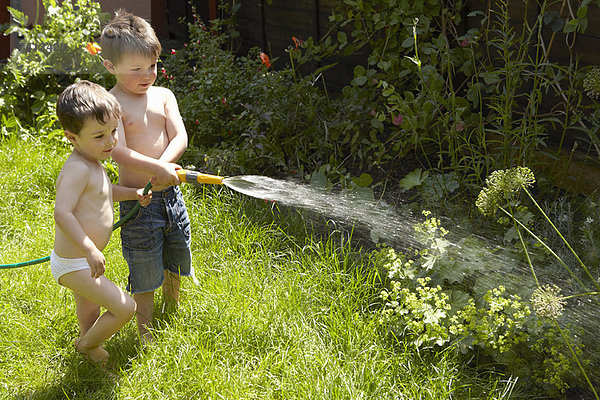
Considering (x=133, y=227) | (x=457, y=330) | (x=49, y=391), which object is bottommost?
(x=49, y=391)

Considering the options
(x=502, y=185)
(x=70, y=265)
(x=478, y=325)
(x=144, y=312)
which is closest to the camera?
Answer: (x=502, y=185)

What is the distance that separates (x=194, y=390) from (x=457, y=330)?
1000mm

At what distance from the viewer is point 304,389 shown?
2201 millimetres

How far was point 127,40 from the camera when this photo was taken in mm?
2252

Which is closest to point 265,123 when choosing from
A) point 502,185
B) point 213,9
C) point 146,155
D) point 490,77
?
point 490,77

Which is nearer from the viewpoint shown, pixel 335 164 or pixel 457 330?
pixel 457 330

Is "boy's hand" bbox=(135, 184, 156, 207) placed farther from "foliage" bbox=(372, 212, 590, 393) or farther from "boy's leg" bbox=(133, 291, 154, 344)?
"foliage" bbox=(372, 212, 590, 393)

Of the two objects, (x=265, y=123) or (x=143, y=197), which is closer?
(x=143, y=197)

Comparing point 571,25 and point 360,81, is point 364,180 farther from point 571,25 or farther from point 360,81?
point 571,25

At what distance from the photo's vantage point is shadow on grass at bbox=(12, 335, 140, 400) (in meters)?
2.34

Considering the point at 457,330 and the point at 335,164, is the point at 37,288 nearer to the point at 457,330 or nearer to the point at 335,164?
the point at 335,164

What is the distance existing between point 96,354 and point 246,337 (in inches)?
23.3

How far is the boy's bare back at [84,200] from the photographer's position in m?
2.07

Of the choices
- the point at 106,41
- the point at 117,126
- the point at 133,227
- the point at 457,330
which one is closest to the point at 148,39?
the point at 106,41
